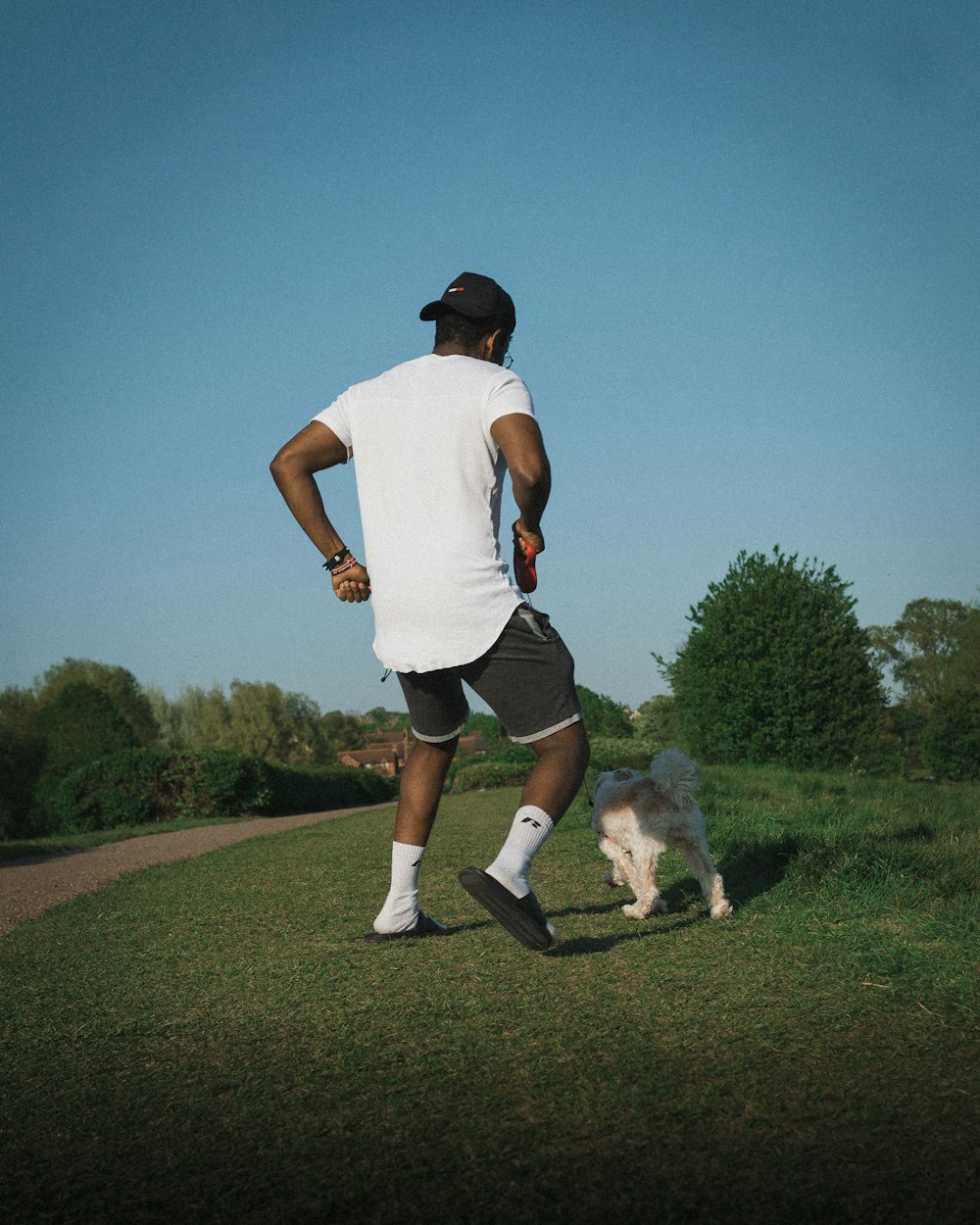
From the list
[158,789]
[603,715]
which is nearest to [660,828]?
[158,789]

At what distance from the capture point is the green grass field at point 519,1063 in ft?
5.70

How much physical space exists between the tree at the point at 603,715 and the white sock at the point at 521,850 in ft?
120

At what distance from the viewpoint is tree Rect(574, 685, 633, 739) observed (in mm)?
40775

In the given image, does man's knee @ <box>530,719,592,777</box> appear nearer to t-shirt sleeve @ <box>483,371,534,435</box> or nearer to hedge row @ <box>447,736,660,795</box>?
t-shirt sleeve @ <box>483,371,534,435</box>

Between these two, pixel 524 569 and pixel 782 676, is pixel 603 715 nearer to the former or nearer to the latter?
pixel 782 676

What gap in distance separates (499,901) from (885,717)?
16.5 m

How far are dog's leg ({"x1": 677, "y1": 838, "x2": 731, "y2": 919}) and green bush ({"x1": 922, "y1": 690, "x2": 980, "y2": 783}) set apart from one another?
23.7m

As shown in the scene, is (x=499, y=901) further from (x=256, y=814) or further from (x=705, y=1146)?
(x=256, y=814)

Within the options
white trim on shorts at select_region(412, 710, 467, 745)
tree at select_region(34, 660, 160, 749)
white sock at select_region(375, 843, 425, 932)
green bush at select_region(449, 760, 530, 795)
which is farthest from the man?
tree at select_region(34, 660, 160, 749)

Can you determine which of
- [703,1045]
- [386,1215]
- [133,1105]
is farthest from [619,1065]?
[133,1105]

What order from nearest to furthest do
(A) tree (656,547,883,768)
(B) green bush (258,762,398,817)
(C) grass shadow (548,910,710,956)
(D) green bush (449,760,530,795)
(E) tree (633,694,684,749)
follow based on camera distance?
(C) grass shadow (548,910,710,956) < (A) tree (656,547,883,768) < (E) tree (633,694,684,749) < (D) green bush (449,760,530,795) < (B) green bush (258,762,398,817)

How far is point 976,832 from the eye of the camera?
6.19 m

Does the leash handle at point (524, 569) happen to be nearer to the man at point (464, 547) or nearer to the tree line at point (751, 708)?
the man at point (464, 547)

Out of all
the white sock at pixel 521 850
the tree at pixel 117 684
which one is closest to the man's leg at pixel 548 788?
the white sock at pixel 521 850
